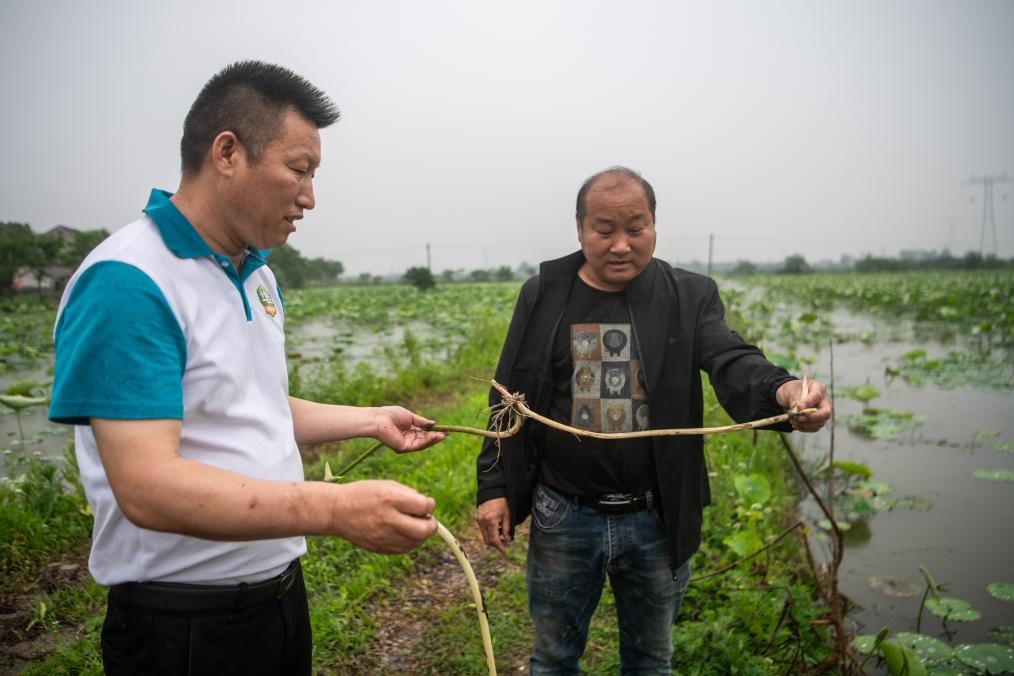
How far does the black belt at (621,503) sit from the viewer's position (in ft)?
5.83

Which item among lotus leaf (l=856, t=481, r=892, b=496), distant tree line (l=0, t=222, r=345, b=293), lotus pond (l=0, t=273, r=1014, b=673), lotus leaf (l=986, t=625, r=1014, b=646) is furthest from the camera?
distant tree line (l=0, t=222, r=345, b=293)

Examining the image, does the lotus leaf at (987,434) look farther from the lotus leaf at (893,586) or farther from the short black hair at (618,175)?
the short black hair at (618,175)

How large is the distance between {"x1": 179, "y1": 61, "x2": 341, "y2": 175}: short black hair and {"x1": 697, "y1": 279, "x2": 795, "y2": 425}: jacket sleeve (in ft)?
4.11

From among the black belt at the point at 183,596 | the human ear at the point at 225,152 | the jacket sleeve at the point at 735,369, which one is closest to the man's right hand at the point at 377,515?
the black belt at the point at 183,596

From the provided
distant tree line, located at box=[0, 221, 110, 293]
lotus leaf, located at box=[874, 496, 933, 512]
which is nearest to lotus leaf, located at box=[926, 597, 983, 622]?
lotus leaf, located at box=[874, 496, 933, 512]

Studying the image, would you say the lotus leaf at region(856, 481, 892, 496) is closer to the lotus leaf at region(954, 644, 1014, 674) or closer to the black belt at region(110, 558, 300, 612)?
the lotus leaf at region(954, 644, 1014, 674)

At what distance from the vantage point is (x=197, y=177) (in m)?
1.20

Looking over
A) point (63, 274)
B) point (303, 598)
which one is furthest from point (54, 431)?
point (63, 274)

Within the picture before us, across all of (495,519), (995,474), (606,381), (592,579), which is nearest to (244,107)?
(606,381)

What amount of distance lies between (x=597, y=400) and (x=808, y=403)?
61cm

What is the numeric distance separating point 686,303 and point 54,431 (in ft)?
20.7

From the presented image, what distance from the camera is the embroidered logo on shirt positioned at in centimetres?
137

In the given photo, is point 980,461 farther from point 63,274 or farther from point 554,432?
point 63,274

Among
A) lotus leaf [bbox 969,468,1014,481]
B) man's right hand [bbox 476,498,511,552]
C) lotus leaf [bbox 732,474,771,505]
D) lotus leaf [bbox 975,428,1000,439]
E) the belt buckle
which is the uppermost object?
the belt buckle
